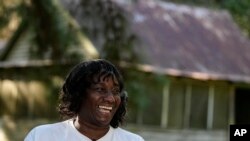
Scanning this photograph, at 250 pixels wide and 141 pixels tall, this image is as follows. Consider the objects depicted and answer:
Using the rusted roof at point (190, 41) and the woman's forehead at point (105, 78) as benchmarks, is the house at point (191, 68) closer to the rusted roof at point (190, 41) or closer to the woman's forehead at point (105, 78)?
the rusted roof at point (190, 41)

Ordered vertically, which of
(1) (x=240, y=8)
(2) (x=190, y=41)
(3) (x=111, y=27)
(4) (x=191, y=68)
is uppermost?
(1) (x=240, y=8)

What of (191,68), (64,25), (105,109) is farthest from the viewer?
(191,68)

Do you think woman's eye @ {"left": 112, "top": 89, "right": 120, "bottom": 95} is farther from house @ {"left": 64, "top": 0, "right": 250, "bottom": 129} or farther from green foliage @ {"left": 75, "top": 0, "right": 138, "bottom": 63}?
house @ {"left": 64, "top": 0, "right": 250, "bottom": 129}

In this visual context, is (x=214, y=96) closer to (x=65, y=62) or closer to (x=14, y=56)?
(x=14, y=56)

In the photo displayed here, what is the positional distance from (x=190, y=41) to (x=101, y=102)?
54.6 feet

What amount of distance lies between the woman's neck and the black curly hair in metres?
0.11

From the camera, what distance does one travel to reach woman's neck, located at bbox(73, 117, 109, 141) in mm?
3338

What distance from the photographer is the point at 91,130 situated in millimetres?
3344

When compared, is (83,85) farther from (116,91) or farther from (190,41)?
(190,41)

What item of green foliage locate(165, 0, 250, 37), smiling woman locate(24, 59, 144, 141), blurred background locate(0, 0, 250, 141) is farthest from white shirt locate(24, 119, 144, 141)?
green foliage locate(165, 0, 250, 37)

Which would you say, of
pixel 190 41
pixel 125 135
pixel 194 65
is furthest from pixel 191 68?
pixel 125 135

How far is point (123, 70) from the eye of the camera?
1304cm

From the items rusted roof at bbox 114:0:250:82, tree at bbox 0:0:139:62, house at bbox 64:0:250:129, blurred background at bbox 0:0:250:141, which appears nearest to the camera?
tree at bbox 0:0:139:62

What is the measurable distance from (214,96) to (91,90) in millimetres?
16504
